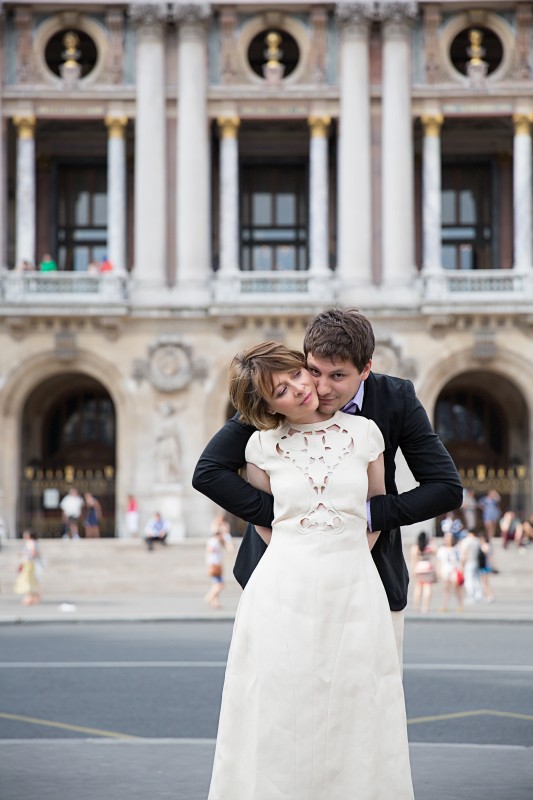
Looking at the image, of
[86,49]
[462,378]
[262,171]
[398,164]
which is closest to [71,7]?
[86,49]

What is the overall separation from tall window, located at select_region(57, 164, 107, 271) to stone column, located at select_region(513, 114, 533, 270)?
1247cm

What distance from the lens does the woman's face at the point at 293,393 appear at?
4898 mm

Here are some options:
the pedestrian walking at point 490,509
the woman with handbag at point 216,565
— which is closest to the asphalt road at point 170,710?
the woman with handbag at point 216,565

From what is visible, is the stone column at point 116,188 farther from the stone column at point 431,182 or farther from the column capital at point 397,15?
the stone column at point 431,182

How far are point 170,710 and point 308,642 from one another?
22.4ft

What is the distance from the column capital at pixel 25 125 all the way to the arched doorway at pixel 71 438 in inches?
280

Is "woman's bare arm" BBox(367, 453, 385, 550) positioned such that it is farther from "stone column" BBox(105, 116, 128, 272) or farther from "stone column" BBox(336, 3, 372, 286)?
"stone column" BBox(105, 116, 128, 272)

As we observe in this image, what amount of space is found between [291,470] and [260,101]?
117ft

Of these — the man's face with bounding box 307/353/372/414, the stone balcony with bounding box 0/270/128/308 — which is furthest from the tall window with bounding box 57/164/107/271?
the man's face with bounding box 307/353/372/414

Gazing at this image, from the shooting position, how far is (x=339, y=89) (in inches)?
1551

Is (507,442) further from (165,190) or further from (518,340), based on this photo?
(165,190)

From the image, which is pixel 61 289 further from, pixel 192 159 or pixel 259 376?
pixel 259 376

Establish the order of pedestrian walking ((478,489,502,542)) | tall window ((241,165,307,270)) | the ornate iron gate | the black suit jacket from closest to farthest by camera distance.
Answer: the black suit jacket < pedestrian walking ((478,489,502,542)) < the ornate iron gate < tall window ((241,165,307,270))

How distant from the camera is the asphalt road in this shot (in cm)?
759
